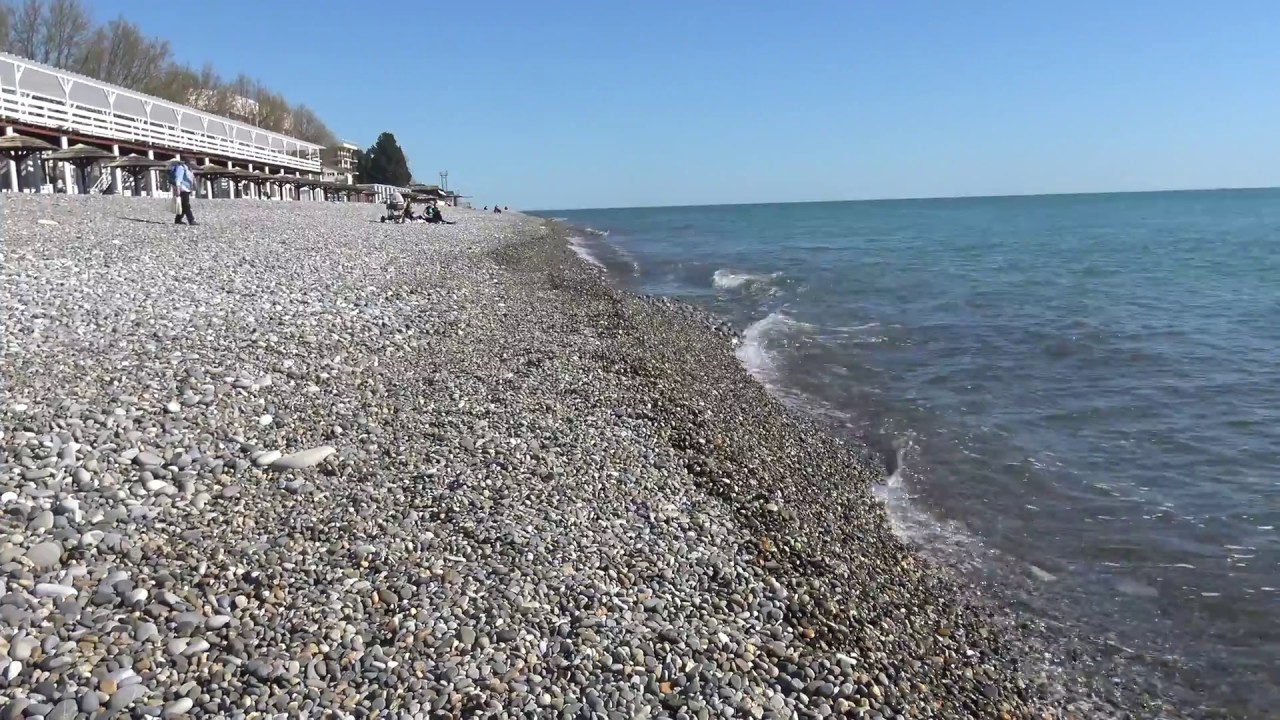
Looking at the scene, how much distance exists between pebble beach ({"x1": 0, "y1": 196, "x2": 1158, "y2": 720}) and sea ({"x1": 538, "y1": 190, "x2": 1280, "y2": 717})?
40.4 inches

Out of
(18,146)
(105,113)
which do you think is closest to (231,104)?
(105,113)

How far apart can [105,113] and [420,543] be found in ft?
146

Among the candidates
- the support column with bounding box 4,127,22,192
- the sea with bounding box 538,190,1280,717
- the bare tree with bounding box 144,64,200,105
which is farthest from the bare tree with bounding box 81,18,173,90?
the sea with bounding box 538,190,1280,717

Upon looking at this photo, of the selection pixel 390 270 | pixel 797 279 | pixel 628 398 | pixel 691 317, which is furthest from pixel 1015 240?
pixel 628 398

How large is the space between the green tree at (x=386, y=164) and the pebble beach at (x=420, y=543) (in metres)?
93.9

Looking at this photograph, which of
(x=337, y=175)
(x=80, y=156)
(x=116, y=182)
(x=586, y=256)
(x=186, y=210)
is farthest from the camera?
(x=337, y=175)

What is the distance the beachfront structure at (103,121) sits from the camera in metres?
31.1

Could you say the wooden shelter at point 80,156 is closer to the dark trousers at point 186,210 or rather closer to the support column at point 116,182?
the support column at point 116,182

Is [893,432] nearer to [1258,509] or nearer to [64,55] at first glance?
[1258,509]

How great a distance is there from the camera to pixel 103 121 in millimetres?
36594

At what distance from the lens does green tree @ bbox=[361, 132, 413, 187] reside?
100 m

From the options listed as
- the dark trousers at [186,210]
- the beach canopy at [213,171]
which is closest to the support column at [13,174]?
the dark trousers at [186,210]

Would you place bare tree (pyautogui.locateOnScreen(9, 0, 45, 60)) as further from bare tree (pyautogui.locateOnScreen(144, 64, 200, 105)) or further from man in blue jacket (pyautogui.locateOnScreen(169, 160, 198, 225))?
man in blue jacket (pyautogui.locateOnScreen(169, 160, 198, 225))

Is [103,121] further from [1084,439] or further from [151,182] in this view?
[1084,439]
